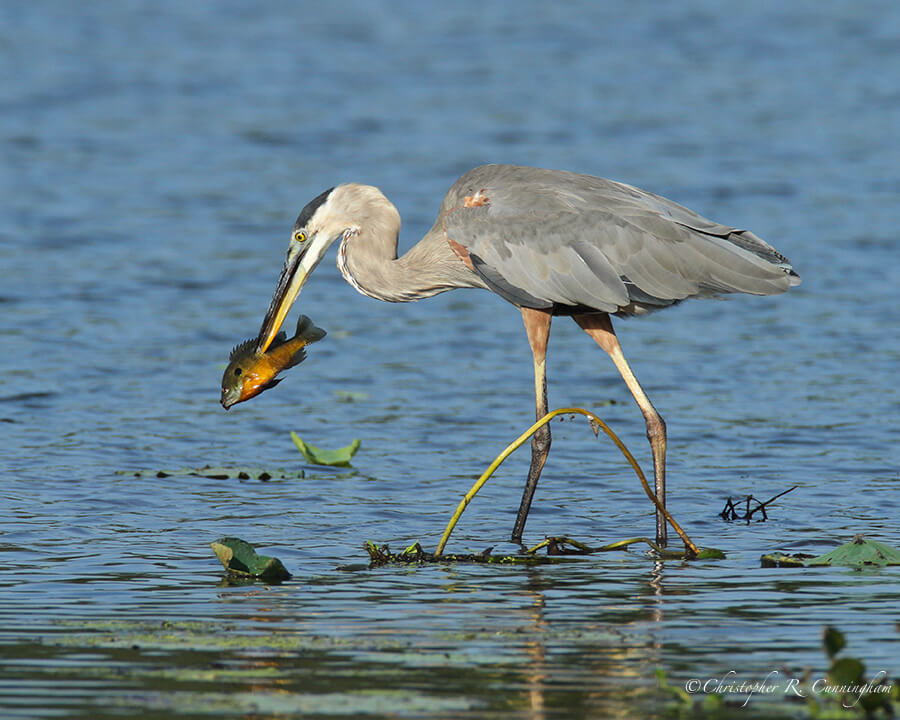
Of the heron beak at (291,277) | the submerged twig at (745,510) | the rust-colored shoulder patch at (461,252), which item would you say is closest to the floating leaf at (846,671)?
the submerged twig at (745,510)

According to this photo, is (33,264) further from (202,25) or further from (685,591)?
(202,25)

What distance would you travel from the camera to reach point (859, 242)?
17203mm

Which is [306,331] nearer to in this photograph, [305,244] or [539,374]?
[305,244]

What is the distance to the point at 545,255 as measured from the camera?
356 inches

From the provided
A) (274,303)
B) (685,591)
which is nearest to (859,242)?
(274,303)

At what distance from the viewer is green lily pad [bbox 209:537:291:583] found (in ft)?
24.6

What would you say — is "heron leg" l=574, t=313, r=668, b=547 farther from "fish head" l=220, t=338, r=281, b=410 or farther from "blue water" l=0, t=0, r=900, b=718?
"fish head" l=220, t=338, r=281, b=410

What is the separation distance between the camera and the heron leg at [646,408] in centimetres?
880

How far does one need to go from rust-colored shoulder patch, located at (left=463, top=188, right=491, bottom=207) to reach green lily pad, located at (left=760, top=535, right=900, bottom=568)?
2.74 metres

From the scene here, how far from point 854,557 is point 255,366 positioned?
346 cm

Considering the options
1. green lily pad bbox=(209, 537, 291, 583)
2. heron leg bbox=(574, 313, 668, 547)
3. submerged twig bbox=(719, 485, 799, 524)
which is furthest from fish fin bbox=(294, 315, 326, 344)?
submerged twig bbox=(719, 485, 799, 524)

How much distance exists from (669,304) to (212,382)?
4.71m

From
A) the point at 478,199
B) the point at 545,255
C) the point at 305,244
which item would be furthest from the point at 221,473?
the point at 545,255

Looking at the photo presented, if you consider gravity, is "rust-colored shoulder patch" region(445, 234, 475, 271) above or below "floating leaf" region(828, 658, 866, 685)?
above
